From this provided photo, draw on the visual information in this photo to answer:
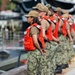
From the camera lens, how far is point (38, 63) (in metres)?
6.82

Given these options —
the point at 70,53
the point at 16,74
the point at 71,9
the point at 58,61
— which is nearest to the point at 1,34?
the point at 70,53

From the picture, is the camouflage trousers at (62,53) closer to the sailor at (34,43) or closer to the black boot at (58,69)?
the black boot at (58,69)

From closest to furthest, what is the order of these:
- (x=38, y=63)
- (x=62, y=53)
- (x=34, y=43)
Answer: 1. (x=34, y=43)
2. (x=38, y=63)
3. (x=62, y=53)

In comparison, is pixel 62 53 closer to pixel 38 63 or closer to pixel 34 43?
pixel 38 63

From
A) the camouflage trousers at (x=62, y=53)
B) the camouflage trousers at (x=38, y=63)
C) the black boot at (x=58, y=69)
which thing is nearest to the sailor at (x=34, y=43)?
the camouflage trousers at (x=38, y=63)

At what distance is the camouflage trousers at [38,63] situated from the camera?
6707 mm

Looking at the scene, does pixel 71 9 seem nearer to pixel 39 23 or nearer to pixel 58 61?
pixel 58 61

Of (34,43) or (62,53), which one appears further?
(62,53)

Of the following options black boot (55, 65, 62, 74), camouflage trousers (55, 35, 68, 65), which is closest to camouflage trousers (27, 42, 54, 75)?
camouflage trousers (55, 35, 68, 65)

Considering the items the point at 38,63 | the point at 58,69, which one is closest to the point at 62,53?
the point at 58,69

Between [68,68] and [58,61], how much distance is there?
1.31 metres

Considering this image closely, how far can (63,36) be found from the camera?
9594 mm

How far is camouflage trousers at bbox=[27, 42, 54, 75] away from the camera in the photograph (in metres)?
6.71

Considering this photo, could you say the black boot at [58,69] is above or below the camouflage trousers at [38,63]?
below
